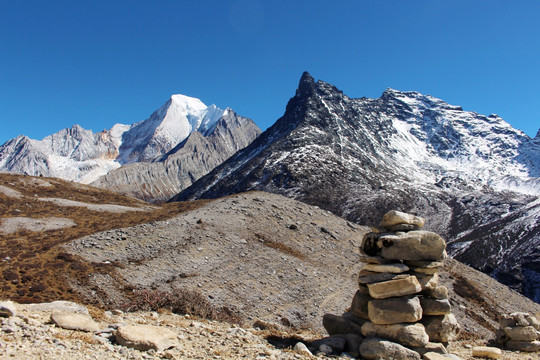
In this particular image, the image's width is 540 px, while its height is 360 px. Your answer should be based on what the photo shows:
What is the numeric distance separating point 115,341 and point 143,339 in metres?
0.91

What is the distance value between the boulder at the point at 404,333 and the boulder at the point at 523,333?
28.3ft

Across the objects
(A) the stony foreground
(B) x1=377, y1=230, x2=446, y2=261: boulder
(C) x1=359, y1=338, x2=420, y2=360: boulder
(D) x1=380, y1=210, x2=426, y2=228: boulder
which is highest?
(D) x1=380, y1=210, x2=426, y2=228: boulder

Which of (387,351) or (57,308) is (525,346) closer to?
(387,351)

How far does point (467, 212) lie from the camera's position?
166625 millimetres

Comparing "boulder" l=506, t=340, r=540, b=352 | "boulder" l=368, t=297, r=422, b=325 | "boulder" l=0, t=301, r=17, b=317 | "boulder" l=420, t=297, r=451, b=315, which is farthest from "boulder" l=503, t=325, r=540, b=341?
"boulder" l=0, t=301, r=17, b=317

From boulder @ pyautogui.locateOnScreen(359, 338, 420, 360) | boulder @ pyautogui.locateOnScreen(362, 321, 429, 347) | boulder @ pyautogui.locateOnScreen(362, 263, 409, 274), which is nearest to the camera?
boulder @ pyautogui.locateOnScreen(359, 338, 420, 360)

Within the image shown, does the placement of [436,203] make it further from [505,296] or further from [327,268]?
[327,268]

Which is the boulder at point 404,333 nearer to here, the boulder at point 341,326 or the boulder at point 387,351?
the boulder at point 387,351

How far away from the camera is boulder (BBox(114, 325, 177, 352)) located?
33.3 ft

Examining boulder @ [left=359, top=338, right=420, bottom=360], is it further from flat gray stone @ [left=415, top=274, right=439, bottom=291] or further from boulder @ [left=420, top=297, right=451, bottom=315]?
flat gray stone @ [left=415, top=274, right=439, bottom=291]

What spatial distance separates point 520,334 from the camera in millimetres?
18547

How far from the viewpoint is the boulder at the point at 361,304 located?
15.5 meters

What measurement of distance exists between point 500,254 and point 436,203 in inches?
2270

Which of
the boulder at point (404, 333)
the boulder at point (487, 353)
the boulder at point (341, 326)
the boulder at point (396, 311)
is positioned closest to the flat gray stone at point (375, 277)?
the boulder at point (396, 311)
